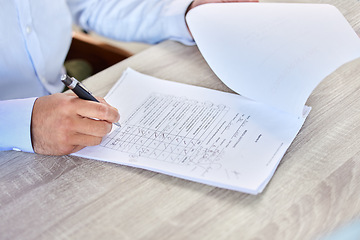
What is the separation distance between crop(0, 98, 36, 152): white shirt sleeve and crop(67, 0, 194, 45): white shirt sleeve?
38 cm

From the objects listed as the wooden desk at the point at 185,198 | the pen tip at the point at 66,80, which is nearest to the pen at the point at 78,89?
the pen tip at the point at 66,80

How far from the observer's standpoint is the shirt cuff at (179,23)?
976 millimetres

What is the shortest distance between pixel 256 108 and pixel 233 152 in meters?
0.13

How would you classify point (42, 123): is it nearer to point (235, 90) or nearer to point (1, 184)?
point (1, 184)

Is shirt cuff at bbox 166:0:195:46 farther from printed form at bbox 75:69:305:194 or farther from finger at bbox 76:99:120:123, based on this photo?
finger at bbox 76:99:120:123

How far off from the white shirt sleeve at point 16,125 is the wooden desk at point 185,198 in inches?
0.7

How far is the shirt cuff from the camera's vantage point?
976 mm

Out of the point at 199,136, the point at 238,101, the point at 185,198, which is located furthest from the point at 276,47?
the point at 185,198

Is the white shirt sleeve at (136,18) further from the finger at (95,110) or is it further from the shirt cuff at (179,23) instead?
the finger at (95,110)

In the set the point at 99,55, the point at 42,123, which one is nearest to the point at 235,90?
the point at 42,123

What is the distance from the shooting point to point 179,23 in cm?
99

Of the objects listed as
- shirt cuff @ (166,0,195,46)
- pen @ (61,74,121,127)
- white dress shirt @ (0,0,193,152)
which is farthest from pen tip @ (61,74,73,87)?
shirt cuff @ (166,0,195,46)

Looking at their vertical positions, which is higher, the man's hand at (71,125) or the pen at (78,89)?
the pen at (78,89)

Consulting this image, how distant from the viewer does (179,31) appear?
0.98 m
